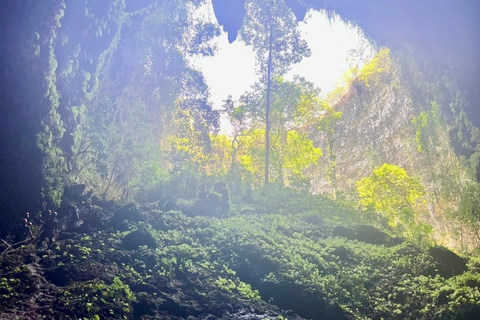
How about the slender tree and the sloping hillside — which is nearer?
the sloping hillside

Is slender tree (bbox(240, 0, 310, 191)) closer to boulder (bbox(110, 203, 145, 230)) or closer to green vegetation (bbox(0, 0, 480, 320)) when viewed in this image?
green vegetation (bbox(0, 0, 480, 320))

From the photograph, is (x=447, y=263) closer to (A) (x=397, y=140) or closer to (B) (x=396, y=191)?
(B) (x=396, y=191)

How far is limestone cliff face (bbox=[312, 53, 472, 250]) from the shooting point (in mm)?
16406

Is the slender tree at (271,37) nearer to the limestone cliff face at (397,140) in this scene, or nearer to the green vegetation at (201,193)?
the green vegetation at (201,193)

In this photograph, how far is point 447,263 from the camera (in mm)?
10047

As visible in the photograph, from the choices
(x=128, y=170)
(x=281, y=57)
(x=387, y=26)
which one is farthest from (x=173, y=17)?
(x=387, y=26)

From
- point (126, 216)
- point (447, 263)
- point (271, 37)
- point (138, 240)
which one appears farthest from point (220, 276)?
point (271, 37)

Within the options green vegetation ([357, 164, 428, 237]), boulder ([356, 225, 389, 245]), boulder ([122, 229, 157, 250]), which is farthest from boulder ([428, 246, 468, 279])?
boulder ([122, 229, 157, 250])

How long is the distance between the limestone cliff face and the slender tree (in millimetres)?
7017

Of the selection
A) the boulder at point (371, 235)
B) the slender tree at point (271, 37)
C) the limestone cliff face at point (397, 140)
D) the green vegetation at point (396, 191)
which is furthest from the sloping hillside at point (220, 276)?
the slender tree at point (271, 37)

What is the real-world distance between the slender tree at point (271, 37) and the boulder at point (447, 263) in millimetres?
13903

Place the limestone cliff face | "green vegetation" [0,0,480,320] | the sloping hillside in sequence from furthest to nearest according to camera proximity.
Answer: the limestone cliff face < "green vegetation" [0,0,480,320] < the sloping hillside

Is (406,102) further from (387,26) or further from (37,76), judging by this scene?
(37,76)

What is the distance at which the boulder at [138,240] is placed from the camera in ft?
35.8
